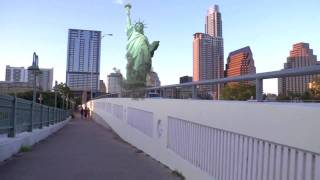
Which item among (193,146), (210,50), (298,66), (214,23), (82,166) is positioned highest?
(214,23)

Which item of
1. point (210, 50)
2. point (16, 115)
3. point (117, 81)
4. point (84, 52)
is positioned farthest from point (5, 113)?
point (84, 52)

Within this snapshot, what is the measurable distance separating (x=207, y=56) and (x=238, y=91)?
121 inches

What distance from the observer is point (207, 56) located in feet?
36.8

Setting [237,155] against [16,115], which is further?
[16,115]

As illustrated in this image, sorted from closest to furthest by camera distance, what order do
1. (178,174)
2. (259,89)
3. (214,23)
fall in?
(259,89), (178,174), (214,23)

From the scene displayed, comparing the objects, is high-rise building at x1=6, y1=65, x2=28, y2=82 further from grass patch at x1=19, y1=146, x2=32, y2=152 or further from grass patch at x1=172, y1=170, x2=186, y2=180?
grass patch at x1=172, y1=170, x2=186, y2=180

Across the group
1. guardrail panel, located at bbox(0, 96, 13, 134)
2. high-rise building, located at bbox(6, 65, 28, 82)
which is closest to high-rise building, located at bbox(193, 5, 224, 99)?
guardrail panel, located at bbox(0, 96, 13, 134)

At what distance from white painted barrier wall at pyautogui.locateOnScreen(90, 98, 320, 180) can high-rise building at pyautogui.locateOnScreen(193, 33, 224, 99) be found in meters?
0.97

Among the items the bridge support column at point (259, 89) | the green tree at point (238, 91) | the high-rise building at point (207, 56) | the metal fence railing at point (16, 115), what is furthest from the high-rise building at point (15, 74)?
the bridge support column at point (259, 89)

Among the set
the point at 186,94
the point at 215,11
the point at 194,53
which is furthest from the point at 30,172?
the point at 215,11

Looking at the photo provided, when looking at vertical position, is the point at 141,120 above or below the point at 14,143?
above

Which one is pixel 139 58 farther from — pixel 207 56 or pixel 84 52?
pixel 84 52

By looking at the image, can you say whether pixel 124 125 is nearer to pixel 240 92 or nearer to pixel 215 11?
pixel 215 11

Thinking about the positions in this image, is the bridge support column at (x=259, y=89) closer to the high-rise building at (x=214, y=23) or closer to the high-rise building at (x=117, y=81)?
the high-rise building at (x=214, y=23)
